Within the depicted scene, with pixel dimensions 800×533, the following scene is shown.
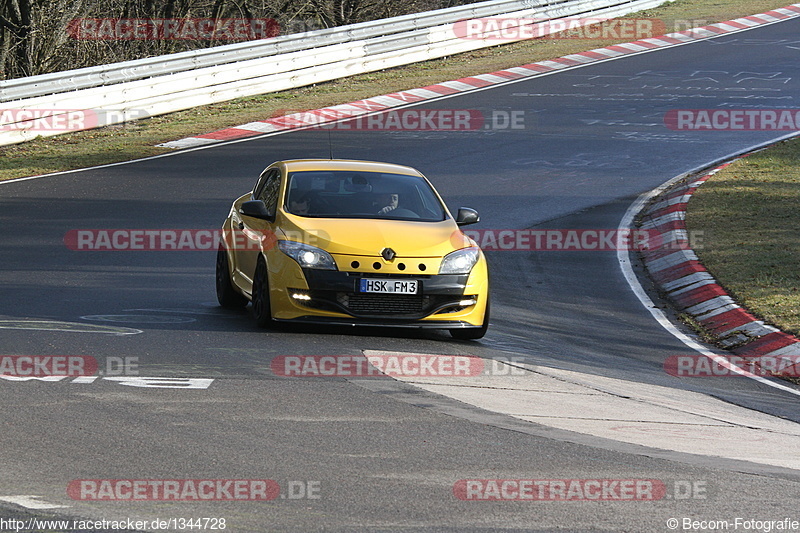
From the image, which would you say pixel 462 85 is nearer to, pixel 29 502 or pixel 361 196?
pixel 361 196

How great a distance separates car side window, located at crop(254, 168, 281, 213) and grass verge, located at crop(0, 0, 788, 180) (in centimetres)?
→ 843

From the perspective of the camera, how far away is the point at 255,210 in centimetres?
1027

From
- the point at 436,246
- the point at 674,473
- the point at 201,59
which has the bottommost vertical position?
the point at 674,473

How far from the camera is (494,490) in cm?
582

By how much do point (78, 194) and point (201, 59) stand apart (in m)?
9.00

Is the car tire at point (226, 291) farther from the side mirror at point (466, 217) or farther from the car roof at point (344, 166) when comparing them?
the side mirror at point (466, 217)

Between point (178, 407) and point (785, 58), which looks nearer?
point (178, 407)

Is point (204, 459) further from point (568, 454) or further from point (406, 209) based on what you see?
point (406, 209)

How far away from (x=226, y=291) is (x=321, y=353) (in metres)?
2.35

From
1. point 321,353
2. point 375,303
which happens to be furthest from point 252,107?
point 321,353

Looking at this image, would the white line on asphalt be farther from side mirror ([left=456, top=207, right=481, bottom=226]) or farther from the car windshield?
side mirror ([left=456, top=207, right=481, bottom=226])

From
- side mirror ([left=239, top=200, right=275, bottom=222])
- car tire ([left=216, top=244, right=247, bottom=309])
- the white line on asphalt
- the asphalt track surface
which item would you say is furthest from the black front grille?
the white line on asphalt

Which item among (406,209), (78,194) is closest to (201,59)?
(78,194)

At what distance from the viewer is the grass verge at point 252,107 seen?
20234mm
